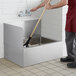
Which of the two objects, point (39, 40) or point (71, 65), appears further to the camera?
point (39, 40)

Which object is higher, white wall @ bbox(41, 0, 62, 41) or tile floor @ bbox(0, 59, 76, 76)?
white wall @ bbox(41, 0, 62, 41)

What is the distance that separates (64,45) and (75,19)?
2.11 feet

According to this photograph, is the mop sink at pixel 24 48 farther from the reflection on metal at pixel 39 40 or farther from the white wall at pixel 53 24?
the white wall at pixel 53 24

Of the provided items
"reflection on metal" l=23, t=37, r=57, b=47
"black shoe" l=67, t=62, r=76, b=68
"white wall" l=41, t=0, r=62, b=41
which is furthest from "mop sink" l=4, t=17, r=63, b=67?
"black shoe" l=67, t=62, r=76, b=68

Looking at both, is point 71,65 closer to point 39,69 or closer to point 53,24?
point 39,69

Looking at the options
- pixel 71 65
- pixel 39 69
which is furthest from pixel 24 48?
pixel 71 65

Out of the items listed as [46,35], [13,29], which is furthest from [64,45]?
[13,29]

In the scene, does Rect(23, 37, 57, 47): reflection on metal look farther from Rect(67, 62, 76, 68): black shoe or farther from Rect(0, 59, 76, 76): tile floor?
Rect(67, 62, 76, 68): black shoe

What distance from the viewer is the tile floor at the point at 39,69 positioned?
9.25 feet

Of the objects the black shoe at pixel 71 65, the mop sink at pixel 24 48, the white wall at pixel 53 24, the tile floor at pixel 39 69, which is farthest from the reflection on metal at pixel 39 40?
the black shoe at pixel 71 65

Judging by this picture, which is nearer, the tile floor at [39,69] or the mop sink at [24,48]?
the tile floor at [39,69]

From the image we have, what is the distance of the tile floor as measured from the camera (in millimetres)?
2818

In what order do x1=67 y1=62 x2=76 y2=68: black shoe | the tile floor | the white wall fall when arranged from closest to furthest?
the tile floor < x1=67 y1=62 x2=76 y2=68: black shoe < the white wall

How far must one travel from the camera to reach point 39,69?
2.96 metres
